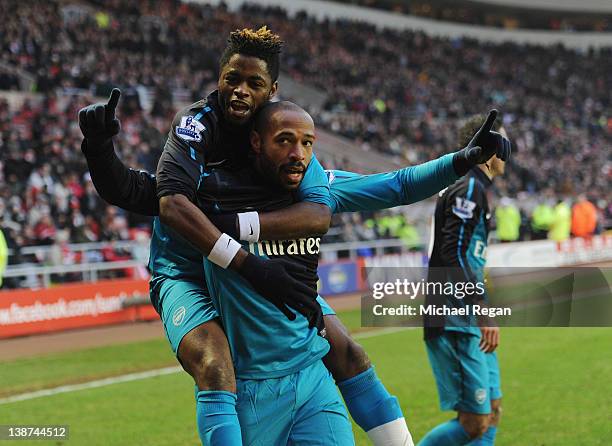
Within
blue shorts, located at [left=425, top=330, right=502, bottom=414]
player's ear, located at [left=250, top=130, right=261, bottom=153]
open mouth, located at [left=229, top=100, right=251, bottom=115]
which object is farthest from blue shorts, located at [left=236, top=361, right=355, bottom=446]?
blue shorts, located at [left=425, top=330, right=502, bottom=414]

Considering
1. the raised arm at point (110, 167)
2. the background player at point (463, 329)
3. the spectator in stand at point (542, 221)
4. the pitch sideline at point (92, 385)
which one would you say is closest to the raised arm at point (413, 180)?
the raised arm at point (110, 167)

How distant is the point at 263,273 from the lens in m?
3.46

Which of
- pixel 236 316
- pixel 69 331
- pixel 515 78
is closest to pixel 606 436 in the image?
pixel 236 316

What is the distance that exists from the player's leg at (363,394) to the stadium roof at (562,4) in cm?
5235

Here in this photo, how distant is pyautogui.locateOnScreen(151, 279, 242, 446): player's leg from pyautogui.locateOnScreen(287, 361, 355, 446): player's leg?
10.0 inches

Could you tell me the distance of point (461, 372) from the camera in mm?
5680

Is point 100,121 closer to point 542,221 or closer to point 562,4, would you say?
point 542,221

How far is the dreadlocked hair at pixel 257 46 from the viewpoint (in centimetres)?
385

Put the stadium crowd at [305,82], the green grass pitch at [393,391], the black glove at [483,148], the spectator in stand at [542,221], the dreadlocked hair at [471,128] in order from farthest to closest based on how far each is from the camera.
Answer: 1. the spectator in stand at [542,221]
2. the stadium crowd at [305,82]
3. the green grass pitch at [393,391]
4. the dreadlocked hair at [471,128]
5. the black glove at [483,148]

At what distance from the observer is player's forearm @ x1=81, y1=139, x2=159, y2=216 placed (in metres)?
3.85

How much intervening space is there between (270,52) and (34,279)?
39.7 ft

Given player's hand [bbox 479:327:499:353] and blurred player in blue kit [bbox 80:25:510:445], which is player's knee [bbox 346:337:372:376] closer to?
blurred player in blue kit [bbox 80:25:510:445]

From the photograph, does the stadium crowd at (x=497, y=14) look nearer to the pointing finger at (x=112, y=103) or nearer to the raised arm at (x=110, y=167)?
the raised arm at (x=110, y=167)

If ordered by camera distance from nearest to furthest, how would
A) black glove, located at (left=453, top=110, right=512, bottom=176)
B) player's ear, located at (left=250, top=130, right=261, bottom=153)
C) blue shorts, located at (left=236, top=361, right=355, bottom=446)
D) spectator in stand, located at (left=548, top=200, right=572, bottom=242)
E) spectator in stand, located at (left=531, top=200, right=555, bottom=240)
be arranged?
blue shorts, located at (left=236, top=361, right=355, bottom=446) → player's ear, located at (left=250, top=130, right=261, bottom=153) → black glove, located at (left=453, top=110, right=512, bottom=176) → spectator in stand, located at (left=548, top=200, right=572, bottom=242) → spectator in stand, located at (left=531, top=200, right=555, bottom=240)
